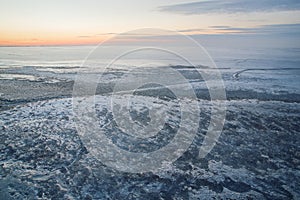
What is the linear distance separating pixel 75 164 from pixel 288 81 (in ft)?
90.9

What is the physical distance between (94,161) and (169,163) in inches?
126

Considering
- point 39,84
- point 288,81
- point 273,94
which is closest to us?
point 273,94

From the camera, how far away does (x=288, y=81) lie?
28953 mm

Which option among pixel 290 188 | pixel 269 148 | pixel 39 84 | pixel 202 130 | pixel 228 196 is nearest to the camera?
→ pixel 228 196

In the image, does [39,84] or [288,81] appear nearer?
Answer: [39,84]

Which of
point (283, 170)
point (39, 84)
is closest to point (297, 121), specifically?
point (283, 170)

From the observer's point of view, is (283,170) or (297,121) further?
(297,121)

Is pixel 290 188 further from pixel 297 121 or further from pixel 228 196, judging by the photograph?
pixel 297 121

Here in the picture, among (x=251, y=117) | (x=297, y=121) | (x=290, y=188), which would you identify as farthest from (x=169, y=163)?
(x=297, y=121)

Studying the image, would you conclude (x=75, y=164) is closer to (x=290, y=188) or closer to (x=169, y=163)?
(x=169, y=163)

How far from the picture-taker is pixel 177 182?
9.20 metres

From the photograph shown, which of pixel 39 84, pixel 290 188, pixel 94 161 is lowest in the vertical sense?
pixel 290 188

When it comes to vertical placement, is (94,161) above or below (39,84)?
below

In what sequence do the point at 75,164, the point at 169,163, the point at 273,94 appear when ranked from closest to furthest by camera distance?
the point at 75,164
the point at 169,163
the point at 273,94
